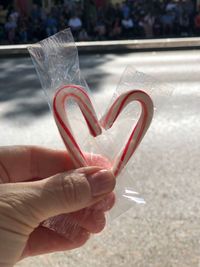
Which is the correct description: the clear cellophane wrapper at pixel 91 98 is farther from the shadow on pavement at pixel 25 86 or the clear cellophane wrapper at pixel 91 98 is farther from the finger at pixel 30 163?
the shadow on pavement at pixel 25 86

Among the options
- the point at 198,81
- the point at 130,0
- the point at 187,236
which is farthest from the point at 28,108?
the point at 130,0

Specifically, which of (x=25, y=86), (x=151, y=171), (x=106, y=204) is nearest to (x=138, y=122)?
(x=106, y=204)

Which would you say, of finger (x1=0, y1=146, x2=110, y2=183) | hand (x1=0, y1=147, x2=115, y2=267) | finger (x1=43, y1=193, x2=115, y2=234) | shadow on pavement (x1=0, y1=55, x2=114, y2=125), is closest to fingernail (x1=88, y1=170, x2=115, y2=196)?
hand (x1=0, y1=147, x2=115, y2=267)

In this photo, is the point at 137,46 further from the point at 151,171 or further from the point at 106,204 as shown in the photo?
the point at 106,204

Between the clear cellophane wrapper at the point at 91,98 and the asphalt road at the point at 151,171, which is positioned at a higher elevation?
the clear cellophane wrapper at the point at 91,98

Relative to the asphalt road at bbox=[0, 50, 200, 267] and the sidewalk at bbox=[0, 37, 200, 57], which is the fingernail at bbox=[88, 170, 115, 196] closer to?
A: the asphalt road at bbox=[0, 50, 200, 267]

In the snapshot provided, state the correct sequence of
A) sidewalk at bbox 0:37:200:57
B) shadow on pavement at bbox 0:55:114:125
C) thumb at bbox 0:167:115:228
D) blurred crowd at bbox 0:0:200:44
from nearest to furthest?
thumb at bbox 0:167:115:228, shadow on pavement at bbox 0:55:114:125, sidewalk at bbox 0:37:200:57, blurred crowd at bbox 0:0:200:44

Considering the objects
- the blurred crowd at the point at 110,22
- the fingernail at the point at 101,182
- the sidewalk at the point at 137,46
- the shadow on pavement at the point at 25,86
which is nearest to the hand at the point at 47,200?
the fingernail at the point at 101,182
